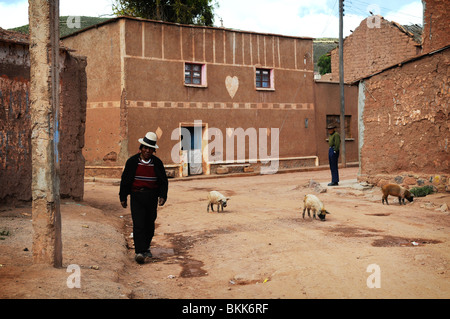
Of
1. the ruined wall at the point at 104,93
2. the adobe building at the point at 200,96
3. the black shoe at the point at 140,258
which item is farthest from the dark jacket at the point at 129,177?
the ruined wall at the point at 104,93

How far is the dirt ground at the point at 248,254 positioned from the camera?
4750mm

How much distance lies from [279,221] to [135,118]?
12310 millimetres

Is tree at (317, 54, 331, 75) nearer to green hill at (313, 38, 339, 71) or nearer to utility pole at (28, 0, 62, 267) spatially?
green hill at (313, 38, 339, 71)

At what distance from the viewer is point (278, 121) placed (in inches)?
958

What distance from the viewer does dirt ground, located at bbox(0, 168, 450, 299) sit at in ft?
15.6

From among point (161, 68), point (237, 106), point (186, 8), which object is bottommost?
point (237, 106)

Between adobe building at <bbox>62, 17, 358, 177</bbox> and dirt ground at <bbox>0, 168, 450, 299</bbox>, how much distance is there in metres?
9.49

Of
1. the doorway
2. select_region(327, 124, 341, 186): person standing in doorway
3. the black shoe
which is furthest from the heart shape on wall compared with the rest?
the black shoe

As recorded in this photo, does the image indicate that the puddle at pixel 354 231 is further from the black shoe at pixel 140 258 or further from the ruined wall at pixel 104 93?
the ruined wall at pixel 104 93

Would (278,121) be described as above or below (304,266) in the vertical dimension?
above

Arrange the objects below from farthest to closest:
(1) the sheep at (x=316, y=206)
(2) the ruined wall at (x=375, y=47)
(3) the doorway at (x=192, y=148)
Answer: (2) the ruined wall at (x=375, y=47) → (3) the doorway at (x=192, y=148) → (1) the sheep at (x=316, y=206)
